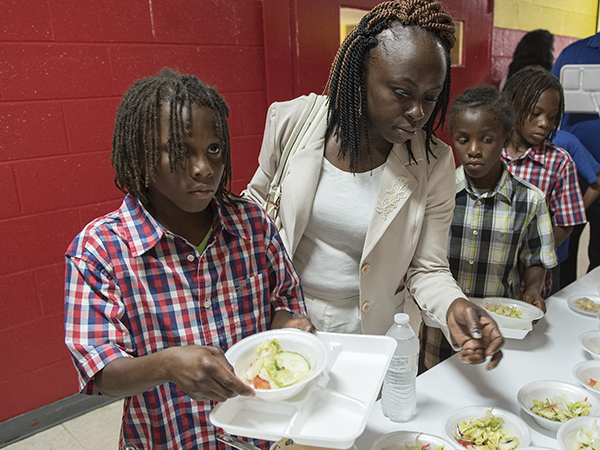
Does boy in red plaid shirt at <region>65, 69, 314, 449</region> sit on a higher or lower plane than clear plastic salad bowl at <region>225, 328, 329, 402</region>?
higher

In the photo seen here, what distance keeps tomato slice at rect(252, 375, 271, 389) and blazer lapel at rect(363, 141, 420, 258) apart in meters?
0.56

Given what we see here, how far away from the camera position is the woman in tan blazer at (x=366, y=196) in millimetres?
1230

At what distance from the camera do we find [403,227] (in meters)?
1.37

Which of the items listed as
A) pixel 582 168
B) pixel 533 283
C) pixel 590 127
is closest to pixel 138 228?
pixel 533 283

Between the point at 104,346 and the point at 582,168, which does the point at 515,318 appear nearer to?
the point at 104,346

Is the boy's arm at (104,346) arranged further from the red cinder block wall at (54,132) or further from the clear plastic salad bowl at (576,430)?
the red cinder block wall at (54,132)

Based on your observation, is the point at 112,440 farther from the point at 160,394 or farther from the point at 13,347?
the point at 160,394

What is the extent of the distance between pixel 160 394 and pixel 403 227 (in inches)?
30.6

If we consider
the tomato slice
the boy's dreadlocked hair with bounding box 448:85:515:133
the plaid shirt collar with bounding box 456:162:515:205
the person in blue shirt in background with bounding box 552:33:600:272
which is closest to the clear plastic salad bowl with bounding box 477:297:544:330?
the plaid shirt collar with bounding box 456:162:515:205

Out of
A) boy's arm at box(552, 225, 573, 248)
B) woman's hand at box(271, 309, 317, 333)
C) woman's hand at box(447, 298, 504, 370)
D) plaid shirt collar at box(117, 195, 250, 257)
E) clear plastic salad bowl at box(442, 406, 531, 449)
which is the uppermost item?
plaid shirt collar at box(117, 195, 250, 257)

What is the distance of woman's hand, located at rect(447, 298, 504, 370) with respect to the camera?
3.59 feet

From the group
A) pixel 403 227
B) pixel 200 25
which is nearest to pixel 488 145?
pixel 403 227

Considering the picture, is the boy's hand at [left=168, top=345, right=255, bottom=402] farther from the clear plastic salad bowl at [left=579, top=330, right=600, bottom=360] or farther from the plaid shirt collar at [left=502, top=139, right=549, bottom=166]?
the plaid shirt collar at [left=502, top=139, right=549, bottom=166]

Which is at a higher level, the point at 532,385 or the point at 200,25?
the point at 200,25
